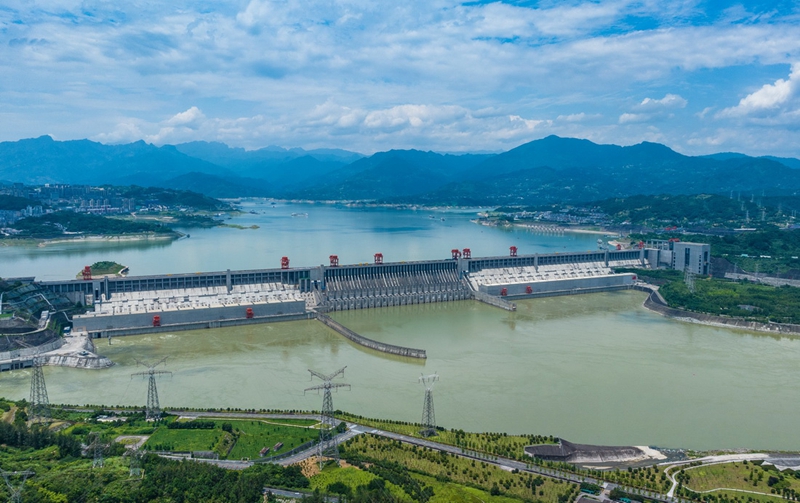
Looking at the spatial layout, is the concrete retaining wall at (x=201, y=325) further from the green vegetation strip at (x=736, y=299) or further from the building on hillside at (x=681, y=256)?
the building on hillside at (x=681, y=256)

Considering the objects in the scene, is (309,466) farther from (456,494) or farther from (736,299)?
(736,299)

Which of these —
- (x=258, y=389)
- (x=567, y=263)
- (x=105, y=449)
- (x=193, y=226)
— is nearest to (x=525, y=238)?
(x=567, y=263)

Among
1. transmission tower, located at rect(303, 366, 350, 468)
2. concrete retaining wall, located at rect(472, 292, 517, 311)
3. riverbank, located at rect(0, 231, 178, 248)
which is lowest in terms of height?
transmission tower, located at rect(303, 366, 350, 468)

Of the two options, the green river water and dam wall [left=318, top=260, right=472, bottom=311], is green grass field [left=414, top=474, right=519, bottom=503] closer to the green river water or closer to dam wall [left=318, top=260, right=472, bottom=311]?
the green river water

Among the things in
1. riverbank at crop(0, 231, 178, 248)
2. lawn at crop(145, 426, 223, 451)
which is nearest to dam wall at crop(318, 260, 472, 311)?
lawn at crop(145, 426, 223, 451)

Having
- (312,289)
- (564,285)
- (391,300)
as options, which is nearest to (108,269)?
(312,289)

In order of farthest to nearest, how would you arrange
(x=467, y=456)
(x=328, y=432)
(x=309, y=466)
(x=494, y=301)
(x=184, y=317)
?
(x=494, y=301) → (x=184, y=317) → (x=328, y=432) → (x=467, y=456) → (x=309, y=466)
